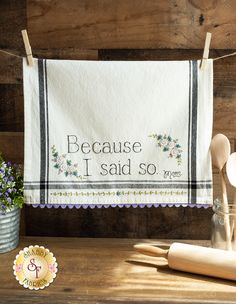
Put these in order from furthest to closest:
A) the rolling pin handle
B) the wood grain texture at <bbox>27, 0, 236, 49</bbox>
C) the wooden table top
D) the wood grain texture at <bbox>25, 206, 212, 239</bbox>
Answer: the wood grain texture at <bbox>25, 206, 212, 239</bbox> → the wood grain texture at <bbox>27, 0, 236, 49</bbox> → the rolling pin handle → the wooden table top

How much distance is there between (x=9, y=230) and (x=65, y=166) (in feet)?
0.71

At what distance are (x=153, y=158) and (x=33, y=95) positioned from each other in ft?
1.13

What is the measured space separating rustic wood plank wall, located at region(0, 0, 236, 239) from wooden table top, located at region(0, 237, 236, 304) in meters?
0.30

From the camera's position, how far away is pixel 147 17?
1.24 m

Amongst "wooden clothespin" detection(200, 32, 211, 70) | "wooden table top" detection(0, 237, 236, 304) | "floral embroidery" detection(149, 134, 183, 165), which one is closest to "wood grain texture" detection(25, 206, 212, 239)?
"wooden table top" detection(0, 237, 236, 304)

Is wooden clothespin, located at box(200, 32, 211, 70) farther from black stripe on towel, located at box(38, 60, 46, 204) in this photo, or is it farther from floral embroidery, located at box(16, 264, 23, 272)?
floral embroidery, located at box(16, 264, 23, 272)

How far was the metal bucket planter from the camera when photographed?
3.91ft

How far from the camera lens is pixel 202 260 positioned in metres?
1.07

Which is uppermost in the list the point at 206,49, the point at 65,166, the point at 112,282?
the point at 206,49

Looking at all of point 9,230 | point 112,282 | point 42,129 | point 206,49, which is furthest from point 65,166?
point 206,49

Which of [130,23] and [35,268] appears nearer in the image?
[35,268]

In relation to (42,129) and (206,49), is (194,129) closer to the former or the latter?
(206,49)

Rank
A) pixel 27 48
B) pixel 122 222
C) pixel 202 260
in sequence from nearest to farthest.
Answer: pixel 202 260
pixel 27 48
pixel 122 222

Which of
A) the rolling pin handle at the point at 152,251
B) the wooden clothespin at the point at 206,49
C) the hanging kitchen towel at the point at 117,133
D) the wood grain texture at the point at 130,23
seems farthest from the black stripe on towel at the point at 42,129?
the wooden clothespin at the point at 206,49
